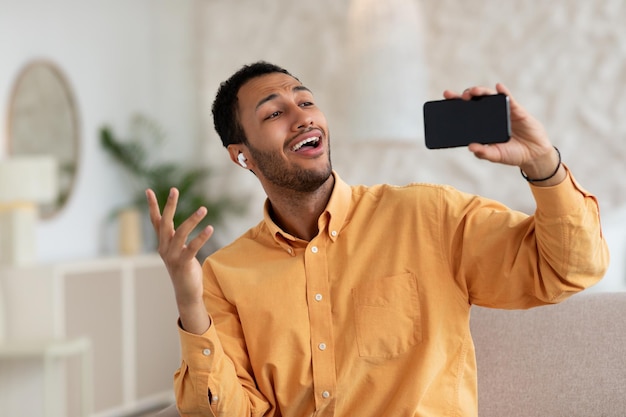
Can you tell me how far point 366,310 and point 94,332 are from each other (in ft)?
8.64

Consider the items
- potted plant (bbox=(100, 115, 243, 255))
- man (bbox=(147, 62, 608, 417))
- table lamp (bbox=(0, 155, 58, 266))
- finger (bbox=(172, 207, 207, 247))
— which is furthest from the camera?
potted plant (bbox=(100, 115, 243, 255))

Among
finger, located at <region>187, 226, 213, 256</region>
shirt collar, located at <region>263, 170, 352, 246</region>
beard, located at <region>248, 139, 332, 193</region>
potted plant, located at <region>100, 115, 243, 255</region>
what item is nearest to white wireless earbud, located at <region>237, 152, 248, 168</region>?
beard, located at <region>248, 139, 332, 193</region>

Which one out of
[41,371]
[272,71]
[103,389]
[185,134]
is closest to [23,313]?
[41,371]

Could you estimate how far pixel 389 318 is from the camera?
5.27 ft

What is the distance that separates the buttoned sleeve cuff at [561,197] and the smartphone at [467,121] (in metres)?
0.13

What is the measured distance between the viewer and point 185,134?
16.6 ft

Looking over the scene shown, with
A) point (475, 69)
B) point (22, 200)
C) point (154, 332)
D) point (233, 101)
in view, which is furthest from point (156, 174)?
point (233, 101)

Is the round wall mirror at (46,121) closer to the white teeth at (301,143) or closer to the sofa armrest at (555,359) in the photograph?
the white teeth at (301,143)

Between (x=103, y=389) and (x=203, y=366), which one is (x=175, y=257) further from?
(x=103, y=389)

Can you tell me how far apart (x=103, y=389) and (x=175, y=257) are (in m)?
2.77

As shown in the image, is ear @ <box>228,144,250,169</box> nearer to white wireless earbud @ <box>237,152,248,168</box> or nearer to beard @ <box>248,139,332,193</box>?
white wireless earbud @ <box>237,152,248,168</box>

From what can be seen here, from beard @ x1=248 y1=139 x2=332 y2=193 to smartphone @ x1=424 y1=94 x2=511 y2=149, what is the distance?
18.0 inches

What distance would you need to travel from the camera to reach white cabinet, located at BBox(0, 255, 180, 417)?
3.68 m

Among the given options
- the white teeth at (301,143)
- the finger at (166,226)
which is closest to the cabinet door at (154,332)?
the white teeth at (301,143)
